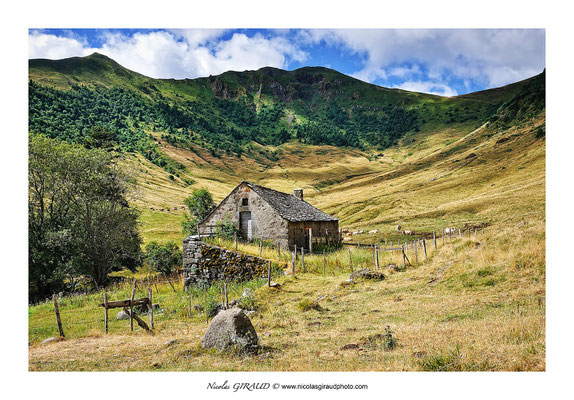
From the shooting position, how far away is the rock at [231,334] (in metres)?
7.79

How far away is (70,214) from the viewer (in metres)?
25.0

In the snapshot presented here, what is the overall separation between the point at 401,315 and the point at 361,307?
1.88 metres

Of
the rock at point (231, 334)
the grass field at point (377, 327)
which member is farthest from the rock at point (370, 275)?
the rock at point (231, 334)

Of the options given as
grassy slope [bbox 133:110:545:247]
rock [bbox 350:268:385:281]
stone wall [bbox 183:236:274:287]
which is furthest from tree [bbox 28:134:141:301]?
rock [bbox 350:268:385:281]

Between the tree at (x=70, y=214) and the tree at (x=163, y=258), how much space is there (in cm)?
956

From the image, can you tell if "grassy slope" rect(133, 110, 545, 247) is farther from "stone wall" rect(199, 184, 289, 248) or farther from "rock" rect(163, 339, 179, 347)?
"rock" rect(163, 339, 179, 347)

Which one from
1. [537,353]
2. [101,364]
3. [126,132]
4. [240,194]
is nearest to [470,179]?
[240,194]

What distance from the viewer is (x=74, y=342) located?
403 inches

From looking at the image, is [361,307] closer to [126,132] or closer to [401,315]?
[401,315]

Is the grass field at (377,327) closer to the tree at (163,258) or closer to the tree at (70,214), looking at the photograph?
the tree at (70,214)

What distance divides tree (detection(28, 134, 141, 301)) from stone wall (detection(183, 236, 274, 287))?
8135 millimetres

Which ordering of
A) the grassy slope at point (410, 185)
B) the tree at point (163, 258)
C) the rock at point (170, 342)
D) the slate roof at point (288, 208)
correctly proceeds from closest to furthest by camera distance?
the rock at point (170, 342)
the slate roof at point (288, 208)
the grassy slope at point (410, 185)
the tree at point (163, 258)

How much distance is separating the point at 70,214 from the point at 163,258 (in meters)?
15.3

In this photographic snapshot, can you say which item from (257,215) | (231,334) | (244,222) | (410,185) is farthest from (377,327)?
(410,185)
